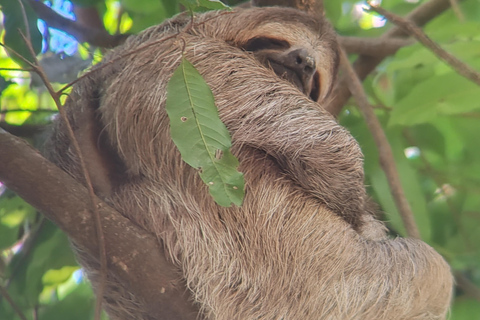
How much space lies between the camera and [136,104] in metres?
4.02

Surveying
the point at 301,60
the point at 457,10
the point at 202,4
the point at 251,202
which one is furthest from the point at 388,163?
the point at 202,4

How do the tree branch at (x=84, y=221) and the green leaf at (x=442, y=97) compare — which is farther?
the green leaf at (x=442, y=97)

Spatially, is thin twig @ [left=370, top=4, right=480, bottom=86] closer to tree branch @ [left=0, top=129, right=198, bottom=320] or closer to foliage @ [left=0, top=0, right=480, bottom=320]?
foliage @ [left=0, top=0, right=480, bottom=320]

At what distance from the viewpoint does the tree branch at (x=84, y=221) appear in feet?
10.5

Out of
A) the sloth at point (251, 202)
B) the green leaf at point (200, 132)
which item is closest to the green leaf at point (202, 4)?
the green leaf at point (200, 132)

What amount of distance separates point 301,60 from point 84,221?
222 centimetres

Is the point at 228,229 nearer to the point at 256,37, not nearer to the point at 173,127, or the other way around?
the point at 173,127

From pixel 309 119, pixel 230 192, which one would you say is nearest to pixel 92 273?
pixel 230 192

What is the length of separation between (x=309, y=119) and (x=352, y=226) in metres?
0.82

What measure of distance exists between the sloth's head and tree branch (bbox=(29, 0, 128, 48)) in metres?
1.32

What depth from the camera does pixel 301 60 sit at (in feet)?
15.3

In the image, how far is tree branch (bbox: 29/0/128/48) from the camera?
5.41m

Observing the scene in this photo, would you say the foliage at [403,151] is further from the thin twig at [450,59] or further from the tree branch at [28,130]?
the thin twig at [450,59]

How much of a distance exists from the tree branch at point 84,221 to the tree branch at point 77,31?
242 centimetres
